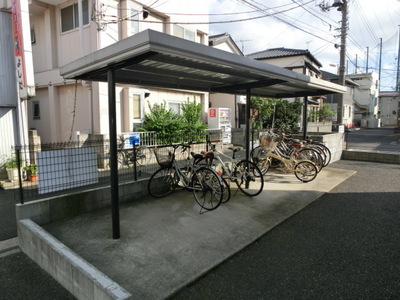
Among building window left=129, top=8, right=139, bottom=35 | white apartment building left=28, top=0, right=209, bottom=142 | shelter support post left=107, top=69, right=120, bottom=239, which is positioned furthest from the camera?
building window left=129, top=8, right=139, bottom=35

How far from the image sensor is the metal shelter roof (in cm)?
269

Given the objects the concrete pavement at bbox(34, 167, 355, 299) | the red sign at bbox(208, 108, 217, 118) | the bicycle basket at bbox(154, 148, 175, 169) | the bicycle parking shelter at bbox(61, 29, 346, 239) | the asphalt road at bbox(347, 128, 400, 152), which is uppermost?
the bicycle parking shelter at bbox(61, 29, 346, 239)

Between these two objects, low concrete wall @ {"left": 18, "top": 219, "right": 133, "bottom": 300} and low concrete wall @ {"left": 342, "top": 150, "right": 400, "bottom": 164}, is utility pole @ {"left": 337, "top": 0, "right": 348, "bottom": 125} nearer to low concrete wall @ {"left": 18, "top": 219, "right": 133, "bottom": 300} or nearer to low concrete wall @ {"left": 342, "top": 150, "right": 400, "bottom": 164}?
low concrete wall @ {"left": 342, "top": 150, "right": 400, "bottom": 164}

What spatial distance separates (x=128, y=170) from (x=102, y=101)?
3707 millimetres

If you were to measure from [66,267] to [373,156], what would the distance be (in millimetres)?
10065

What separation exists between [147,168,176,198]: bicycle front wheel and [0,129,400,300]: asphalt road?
2.28 meters

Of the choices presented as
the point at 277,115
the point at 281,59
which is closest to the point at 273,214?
the point at 277,115

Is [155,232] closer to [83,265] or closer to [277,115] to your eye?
[83,265]

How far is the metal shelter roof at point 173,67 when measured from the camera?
106 inches

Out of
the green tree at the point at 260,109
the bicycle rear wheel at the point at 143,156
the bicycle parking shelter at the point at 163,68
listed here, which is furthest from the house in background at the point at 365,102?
the bicycle parking shelter at the point at 163,68

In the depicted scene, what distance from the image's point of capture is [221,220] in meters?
4.06

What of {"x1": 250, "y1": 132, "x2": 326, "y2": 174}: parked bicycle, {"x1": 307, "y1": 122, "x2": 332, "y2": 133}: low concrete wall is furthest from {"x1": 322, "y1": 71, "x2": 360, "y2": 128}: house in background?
{"x1": 250, "y1": 132, "x2": 326, "y2": 174}: parked bicycle

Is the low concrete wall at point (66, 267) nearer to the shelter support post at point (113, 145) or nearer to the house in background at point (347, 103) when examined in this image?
the shelter support post at point (113, 145)

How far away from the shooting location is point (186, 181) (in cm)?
508
